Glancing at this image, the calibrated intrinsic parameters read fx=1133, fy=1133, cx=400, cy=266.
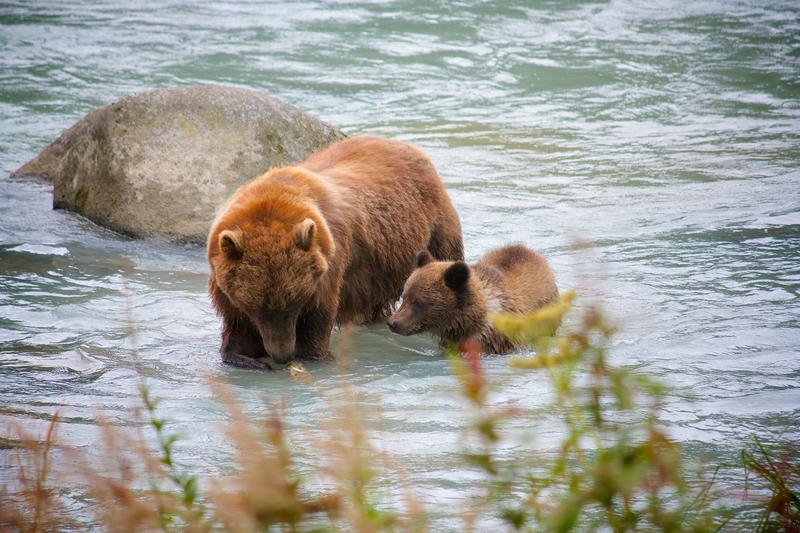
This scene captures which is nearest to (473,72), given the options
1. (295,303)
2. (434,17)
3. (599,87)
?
(599,87)

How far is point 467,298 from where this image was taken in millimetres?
8820

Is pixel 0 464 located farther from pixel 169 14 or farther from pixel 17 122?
pixel 169 14

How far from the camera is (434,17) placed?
79.6ft

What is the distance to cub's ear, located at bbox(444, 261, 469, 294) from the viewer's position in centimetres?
851

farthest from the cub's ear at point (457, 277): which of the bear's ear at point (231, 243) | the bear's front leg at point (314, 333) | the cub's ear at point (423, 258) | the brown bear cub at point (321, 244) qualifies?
the bear's ear at point (231, 243)

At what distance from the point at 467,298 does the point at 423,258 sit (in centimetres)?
48

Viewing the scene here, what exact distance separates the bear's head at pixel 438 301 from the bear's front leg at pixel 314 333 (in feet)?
2.29

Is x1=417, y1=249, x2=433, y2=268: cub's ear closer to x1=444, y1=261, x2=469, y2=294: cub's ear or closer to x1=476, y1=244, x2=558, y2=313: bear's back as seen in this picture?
x1=444, y1=261, x2=469, y2=294: cub's ear

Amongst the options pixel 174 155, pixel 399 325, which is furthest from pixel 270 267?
pixel 174 155

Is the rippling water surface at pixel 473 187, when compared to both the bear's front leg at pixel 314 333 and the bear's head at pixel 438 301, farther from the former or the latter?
the bear's head at pixel 438 301

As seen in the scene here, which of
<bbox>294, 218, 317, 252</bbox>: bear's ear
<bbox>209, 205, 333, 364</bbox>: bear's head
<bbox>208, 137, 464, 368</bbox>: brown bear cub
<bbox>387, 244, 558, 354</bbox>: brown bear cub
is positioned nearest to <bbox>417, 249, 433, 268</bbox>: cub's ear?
<bbox>387, 244, 558, 354</bbox>: brown bear cub

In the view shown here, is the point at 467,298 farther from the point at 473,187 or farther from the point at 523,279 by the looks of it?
the point at 473,187

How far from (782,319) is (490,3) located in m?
18.1

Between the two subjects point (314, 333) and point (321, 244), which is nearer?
point (321, 244)
